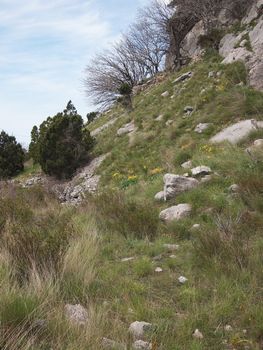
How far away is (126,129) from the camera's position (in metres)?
15.7

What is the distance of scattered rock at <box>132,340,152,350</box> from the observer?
3.17 m

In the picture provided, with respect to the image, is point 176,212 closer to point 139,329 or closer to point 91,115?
point 139,329

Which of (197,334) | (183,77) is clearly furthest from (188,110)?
(197,334)

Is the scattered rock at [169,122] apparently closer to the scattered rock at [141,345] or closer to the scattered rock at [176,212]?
the scattered rock at [176,212]

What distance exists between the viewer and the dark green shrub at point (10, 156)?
1933 cm

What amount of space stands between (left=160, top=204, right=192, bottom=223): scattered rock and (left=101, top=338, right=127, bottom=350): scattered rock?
3424 millimetres

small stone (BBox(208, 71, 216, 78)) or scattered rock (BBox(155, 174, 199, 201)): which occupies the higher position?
small stone (BBox(208, 71, 216, 78))

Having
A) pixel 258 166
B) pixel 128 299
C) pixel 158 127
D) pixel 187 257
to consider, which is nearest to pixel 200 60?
pixel 158 127

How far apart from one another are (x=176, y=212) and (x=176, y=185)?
0.97m

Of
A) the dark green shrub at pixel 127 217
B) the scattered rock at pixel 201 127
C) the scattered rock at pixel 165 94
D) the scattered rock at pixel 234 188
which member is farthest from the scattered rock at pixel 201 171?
the scattered rock at pixel 165 94

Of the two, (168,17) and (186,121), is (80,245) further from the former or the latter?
(168,17)

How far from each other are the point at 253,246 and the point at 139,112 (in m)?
12.1

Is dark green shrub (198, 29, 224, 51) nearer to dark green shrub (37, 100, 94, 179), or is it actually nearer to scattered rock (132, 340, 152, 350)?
Result: dark green shrub (37, 100, 94, 179)

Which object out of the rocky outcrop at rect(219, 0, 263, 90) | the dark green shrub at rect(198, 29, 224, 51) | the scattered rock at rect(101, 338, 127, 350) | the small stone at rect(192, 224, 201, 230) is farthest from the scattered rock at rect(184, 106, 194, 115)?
the scattered rock at rect(101, 338, 127, 350)
